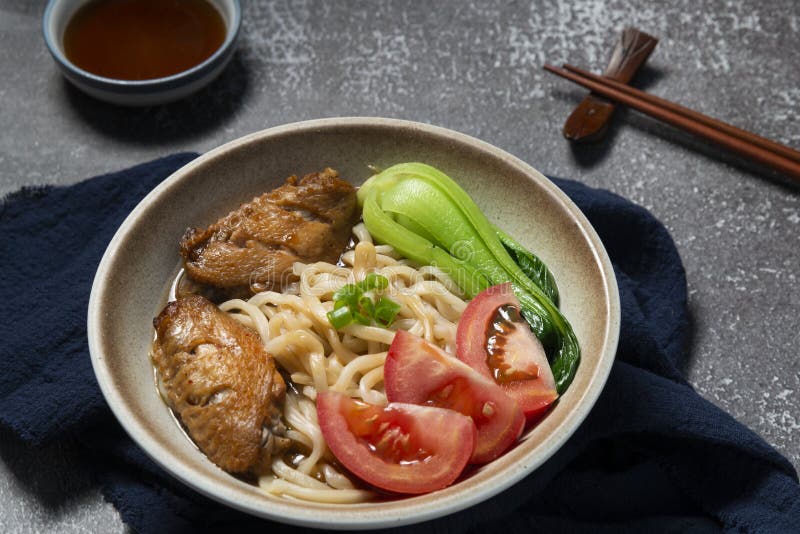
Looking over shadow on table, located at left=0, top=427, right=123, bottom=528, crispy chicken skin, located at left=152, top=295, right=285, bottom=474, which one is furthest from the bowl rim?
shadow on table, located at left=0, top=427, right=123, bottom=528

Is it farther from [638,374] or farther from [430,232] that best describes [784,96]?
[430,232]

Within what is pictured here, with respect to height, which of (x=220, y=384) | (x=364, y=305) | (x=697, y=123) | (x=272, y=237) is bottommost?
(x=220, y=384)

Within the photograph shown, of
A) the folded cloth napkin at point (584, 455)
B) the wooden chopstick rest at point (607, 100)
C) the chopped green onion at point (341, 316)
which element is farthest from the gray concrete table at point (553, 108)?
the chopped green onion at point (341, 316)

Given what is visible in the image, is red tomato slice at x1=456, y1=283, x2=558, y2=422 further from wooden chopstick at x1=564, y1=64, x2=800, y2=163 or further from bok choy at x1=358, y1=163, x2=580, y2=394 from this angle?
wooden chopstick at x1=564, y1=64, x2=800, y2=163

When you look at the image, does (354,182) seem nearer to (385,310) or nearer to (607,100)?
(385,310)

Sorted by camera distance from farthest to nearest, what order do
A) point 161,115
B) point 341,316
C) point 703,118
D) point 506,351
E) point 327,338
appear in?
point 161,115, point 703,118, point 327,338, point 341,316, point 506,351

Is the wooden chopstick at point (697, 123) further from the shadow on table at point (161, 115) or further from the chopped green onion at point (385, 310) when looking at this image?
the chopped green onion at point (385, 310)

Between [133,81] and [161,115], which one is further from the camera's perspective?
[161,115]

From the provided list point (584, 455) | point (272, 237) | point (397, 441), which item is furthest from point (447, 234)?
point (584, 455)
